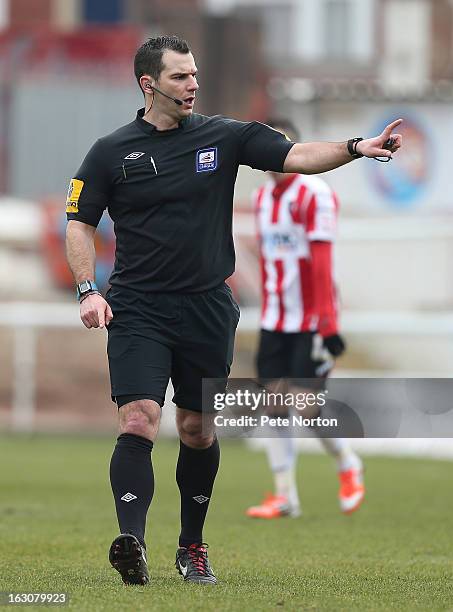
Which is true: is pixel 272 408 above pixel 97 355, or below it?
above

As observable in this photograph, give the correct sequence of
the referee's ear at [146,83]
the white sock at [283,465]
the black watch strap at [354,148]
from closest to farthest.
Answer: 1. the black watch strap at [354,148]
2. the referee's ear at [146,83]
3. the white sock at [283,465]

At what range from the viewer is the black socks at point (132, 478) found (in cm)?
607

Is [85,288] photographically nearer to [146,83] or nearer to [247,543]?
[146,83]

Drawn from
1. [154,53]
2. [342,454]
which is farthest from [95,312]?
[342,454]

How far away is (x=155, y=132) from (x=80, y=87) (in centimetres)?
3292

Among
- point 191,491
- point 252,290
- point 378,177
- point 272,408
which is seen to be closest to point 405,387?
point 272,408

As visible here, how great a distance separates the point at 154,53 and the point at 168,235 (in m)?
0.77

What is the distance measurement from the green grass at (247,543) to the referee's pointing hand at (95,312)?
3.46 feet

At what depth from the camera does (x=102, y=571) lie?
6.63 metres

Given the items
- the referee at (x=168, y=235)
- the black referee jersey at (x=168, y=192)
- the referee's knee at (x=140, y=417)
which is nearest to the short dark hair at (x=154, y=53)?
the referee at (x=168, y=235)

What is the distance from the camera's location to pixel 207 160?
6.36m

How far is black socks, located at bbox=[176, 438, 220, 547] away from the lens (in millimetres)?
6523

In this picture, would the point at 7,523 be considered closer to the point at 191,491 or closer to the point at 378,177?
the point at 191,491

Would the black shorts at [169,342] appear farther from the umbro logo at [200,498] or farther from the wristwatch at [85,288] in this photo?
the umbro logo at [200,498]
